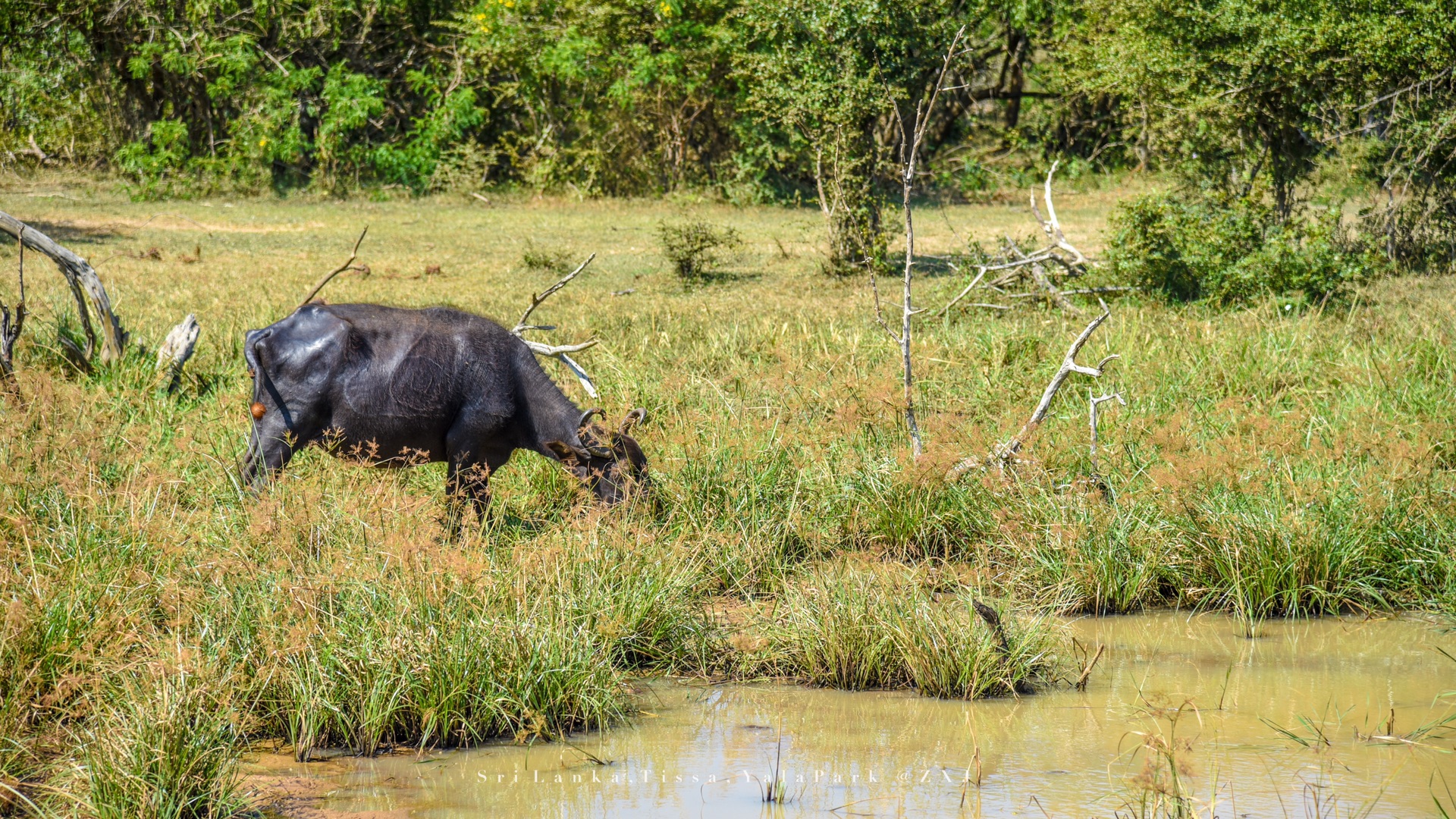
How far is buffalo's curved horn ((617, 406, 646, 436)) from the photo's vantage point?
6.71 m

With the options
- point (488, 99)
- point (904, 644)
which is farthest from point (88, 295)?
point (488, 99)

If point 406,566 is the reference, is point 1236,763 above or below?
below

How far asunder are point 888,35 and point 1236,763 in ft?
36.8

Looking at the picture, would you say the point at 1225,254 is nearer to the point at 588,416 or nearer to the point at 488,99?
the point at 588,416

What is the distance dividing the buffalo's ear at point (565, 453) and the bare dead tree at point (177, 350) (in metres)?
3.52

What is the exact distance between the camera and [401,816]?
4.38m

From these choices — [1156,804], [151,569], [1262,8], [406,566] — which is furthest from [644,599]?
[1262,8]

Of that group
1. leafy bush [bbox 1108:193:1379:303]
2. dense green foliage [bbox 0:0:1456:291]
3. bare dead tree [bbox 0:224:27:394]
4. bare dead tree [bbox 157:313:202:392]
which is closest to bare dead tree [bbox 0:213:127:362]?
bare dead tree [bbox 157:313:202:392]

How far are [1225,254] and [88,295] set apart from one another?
9.32 meters

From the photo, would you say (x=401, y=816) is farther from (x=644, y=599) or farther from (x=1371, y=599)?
(x=1371, y=599)

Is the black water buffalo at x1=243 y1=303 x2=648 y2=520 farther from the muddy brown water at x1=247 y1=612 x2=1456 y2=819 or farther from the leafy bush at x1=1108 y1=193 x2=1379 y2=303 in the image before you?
the leafy bush at x1=1108 y1=193 x2=1379 y2=303

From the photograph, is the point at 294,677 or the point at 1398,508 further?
the point at 1398,508

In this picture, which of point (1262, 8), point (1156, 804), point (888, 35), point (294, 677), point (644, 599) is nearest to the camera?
point (1156, 804)

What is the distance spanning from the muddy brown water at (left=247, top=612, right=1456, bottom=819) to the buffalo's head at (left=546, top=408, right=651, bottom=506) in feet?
4.25
